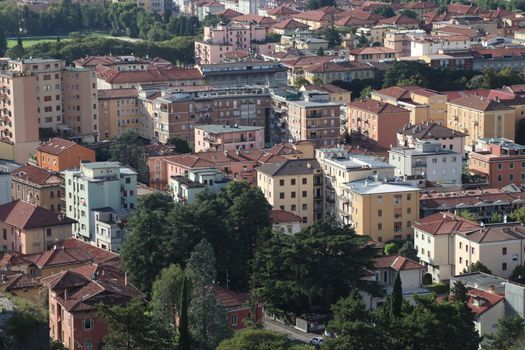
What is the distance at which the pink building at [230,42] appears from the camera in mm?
51344

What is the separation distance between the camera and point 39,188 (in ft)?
99.8

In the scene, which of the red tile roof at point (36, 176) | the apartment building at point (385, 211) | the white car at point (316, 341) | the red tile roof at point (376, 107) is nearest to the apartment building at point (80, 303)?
the white car at point (316, 341)

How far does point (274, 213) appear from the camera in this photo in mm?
28547

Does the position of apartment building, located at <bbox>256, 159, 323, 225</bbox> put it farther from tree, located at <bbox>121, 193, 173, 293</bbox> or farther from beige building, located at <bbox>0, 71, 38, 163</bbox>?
beige building, located at <bbox>0, 71, 38, 163</bbox>

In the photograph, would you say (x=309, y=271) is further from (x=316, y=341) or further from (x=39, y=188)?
(x=39, y=188)

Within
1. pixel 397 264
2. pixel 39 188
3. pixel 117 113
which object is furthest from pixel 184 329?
pixel 117 113

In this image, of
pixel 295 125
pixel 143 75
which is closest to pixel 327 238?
pixel 295 125

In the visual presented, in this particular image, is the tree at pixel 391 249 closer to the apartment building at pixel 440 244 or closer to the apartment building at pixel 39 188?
the apartment building at pixel 440 244

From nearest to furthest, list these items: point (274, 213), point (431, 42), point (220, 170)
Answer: point (274, 213)
point (220, 170)
point (431, 42)

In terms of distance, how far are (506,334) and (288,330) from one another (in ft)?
13.8

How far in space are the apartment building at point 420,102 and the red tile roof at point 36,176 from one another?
1179 centimetres

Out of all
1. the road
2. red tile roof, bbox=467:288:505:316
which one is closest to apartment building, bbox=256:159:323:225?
the road

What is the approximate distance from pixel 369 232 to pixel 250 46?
85.9 feet

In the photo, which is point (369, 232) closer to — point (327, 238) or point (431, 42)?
point (327, 238)
